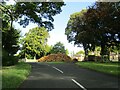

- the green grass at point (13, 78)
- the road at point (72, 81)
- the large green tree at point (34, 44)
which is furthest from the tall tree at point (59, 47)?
the road at point (72, 81)

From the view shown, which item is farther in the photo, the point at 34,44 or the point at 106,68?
the point at 34,44

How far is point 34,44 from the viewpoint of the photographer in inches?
4094

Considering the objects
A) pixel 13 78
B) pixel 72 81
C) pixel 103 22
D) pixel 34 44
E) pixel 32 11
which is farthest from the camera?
pixel 34 44

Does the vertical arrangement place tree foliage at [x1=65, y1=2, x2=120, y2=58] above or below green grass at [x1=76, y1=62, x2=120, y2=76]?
above

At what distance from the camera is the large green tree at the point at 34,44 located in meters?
103

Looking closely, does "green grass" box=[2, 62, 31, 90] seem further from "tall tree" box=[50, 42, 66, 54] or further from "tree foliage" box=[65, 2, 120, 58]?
"tall tree" box=[50, 42, 66, 54]

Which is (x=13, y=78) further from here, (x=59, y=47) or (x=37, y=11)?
(x=59, y=47)

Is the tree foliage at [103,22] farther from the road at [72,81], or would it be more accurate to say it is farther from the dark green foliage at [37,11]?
the road at [72,81]

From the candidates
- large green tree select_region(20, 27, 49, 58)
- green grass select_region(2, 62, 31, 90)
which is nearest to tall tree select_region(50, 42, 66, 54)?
large green tree select_region(20, 27, 49, 58)

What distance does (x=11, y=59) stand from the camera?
43.9 meters

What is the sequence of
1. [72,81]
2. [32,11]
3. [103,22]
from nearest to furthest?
[72,81] < [32,11] < [103,22]

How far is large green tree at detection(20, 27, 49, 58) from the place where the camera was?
103219 millimetres

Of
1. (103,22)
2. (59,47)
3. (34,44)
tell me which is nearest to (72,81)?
(103,22)

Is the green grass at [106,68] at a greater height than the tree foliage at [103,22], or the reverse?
the tree foliage at [103,22]
